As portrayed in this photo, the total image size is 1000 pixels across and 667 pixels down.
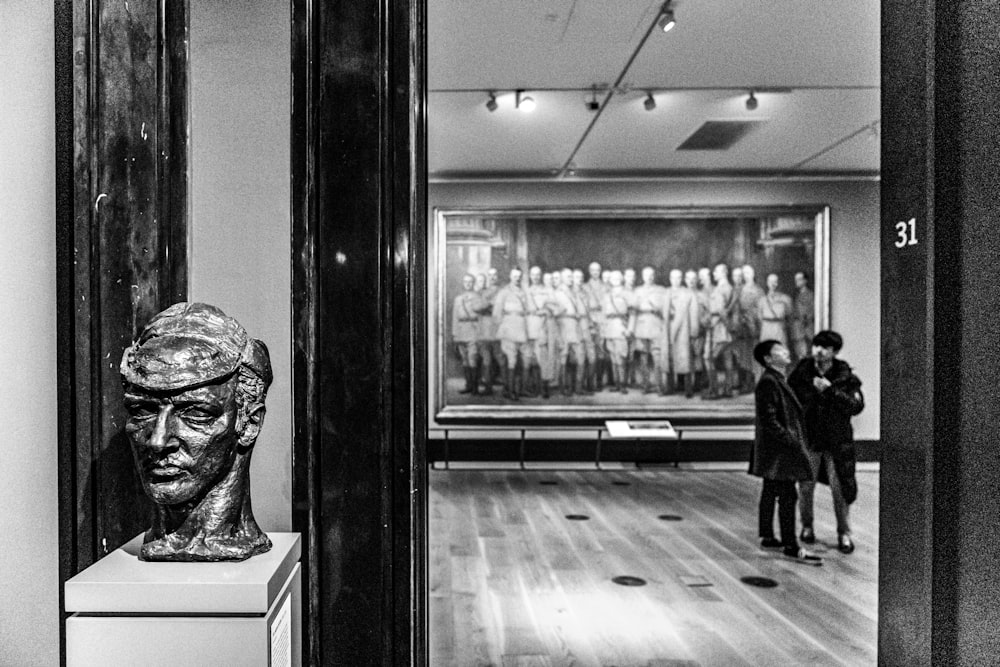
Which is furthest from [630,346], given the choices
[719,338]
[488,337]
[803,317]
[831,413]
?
[831,413]

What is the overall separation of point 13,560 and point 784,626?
4.06 m

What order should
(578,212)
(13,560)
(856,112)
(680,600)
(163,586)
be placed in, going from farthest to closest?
(578,212)
(856,112)
(680,600)
(13,560)
(163,586)

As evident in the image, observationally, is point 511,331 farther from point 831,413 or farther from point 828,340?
point 831,413

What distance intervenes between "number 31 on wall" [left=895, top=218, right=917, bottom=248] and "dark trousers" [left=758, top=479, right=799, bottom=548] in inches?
145

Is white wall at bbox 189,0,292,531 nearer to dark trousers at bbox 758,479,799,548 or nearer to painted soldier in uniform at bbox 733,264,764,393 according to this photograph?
dark trousers at bbox 758,479,799,548

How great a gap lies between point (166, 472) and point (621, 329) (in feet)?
27.1

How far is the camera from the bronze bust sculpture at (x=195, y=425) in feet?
5.05

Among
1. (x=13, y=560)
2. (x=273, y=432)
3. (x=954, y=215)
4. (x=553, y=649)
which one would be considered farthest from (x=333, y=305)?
(x=553, y=649)

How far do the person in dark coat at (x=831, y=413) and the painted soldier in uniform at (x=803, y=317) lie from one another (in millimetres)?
4002

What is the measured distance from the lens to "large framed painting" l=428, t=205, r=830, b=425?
9.30 metres

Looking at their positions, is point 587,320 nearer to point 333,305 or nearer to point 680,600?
point 680,600

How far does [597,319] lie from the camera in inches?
370

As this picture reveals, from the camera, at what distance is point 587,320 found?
9.40m

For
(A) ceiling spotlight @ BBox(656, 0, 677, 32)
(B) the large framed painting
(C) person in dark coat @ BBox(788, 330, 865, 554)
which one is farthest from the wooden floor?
(A) ceiling spotlight @ BBox(656, 0, 677, 32)
